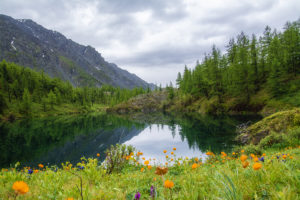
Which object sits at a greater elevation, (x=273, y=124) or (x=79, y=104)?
(x=79, y=104)

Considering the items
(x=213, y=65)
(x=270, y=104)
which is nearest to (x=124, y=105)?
(x=213, y=65)

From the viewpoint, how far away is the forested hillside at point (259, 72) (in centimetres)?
3681

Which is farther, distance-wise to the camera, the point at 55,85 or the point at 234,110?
the point at 55,85

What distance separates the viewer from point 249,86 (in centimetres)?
4181

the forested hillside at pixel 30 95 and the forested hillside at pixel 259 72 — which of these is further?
the forested hillside at pixel 30 95

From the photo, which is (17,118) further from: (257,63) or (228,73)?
(257,63)

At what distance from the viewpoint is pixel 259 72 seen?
45.5m

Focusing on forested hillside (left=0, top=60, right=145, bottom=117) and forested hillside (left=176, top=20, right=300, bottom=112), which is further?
forested hillside (left=0, top=60, right=145, bottom=117)

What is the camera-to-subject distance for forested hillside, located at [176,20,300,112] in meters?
36.8

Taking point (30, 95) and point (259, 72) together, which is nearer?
point (259, 72)

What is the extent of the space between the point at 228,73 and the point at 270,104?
22.1 m

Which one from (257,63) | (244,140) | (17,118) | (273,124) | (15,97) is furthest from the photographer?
(15,97)

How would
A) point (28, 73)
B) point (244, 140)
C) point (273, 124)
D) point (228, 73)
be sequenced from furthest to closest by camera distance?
point (28, 73), point (228, 73), point (244, 140), point (273, 124)

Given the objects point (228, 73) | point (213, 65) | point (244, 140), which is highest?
point (213, 65)
